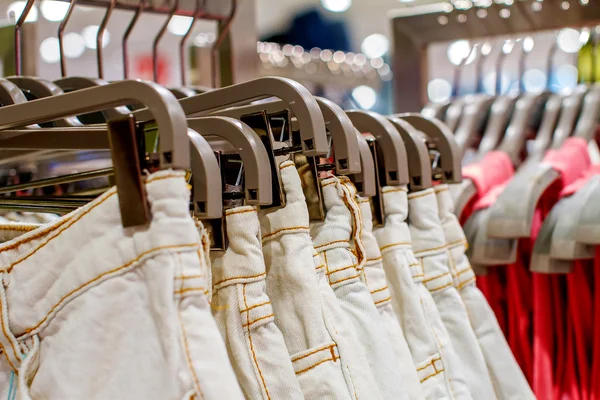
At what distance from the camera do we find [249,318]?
1.79 feet

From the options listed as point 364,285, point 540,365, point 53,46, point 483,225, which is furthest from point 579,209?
point 53,46

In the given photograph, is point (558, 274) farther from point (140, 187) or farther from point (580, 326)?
point (140, 187)

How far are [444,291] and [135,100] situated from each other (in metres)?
0.44

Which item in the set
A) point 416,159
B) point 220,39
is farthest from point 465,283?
point 220,39

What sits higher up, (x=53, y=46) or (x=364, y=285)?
(x=53, y=46)

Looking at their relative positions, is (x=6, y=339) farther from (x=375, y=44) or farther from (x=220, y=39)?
(x=375, y=44)

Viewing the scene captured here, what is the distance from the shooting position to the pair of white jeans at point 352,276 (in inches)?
24.5

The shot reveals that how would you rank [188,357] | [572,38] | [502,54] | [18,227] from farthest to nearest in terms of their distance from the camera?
1. [572,38]
2. [502,54]
3. [18,227]
4. [188,357]

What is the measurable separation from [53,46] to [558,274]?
3.51 metres

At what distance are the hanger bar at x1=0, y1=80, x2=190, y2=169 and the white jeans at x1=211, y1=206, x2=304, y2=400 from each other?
104 mm

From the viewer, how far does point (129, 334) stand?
0.48m

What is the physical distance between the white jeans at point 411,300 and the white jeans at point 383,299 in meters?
0.03

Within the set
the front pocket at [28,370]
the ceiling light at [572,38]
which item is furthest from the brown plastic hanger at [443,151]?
the ceiling light at [572,38]

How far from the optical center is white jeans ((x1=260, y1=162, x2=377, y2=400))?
57 cm
